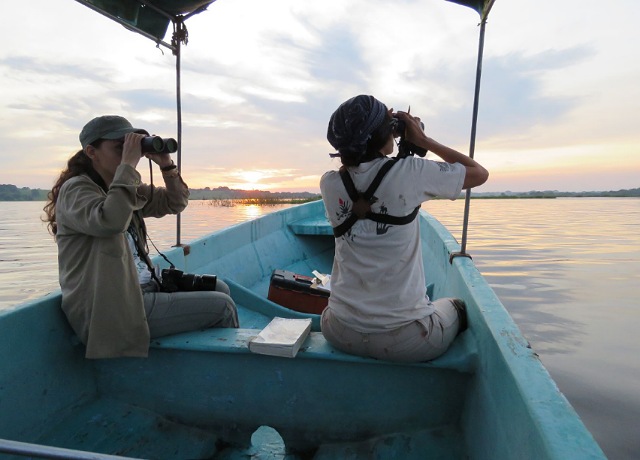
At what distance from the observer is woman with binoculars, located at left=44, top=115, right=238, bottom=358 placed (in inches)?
63.8

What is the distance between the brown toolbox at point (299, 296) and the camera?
3.17m

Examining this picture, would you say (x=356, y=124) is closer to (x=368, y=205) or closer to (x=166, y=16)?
(x=368, y=205)

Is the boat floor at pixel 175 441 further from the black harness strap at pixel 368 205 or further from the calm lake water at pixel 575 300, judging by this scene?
the calm lake water at pixel 575 300

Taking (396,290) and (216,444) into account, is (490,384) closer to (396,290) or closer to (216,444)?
(396,290)

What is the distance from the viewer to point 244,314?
3004 mm

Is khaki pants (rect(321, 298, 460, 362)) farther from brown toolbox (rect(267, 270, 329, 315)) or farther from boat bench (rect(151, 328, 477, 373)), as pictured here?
brown toolbox (rect(267, 270, 329, 315))

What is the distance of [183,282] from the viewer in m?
2.20

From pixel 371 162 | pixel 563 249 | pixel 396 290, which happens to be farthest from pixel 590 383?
pixel 563 249

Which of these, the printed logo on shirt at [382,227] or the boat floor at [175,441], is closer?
the printed logo on shirt at [382,227]

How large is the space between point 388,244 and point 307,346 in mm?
579

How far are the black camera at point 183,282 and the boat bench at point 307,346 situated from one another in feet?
1.05

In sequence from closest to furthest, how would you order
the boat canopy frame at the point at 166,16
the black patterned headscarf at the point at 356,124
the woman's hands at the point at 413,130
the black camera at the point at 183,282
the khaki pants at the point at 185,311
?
1. the black patterned headscarf at the point at 356,124
2. the woman's hands at the point at 413,130
3. the khaki pants at the point at 185,311
4. the black camera at the point at 183,282
5. the boat canopy frame at the point at 166,16

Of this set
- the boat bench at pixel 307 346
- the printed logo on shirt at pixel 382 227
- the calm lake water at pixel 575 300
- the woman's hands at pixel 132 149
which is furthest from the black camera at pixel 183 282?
the calm lake water at pixel 575 300

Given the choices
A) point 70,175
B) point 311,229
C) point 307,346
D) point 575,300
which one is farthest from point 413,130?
point 575,300
